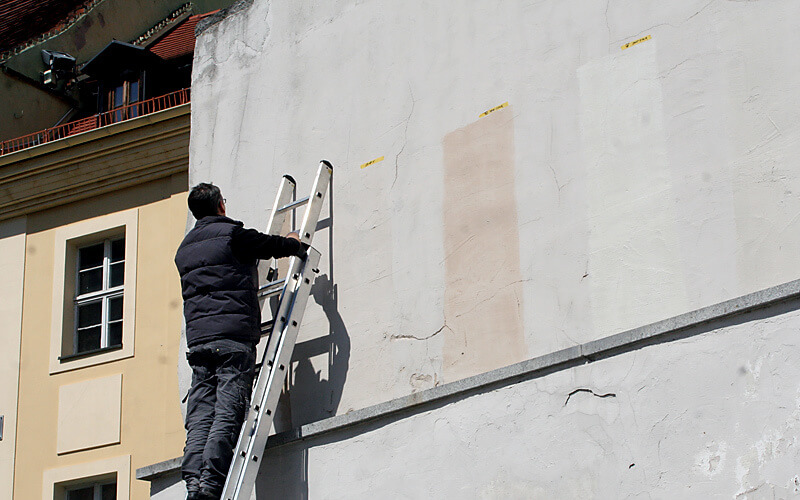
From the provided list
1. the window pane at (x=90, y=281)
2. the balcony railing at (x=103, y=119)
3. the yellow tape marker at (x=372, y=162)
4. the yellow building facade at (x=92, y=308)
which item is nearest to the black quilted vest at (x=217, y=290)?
the yellow tape marker at (x=372, y=162)

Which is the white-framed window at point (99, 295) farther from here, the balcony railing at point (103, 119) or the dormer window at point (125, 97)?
the dormer window at point (125, 97)

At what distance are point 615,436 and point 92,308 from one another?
734 cm

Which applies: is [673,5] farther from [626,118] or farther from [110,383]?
[110,383]

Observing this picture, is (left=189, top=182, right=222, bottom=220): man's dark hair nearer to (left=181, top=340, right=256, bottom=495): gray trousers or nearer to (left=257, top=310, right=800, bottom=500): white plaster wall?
(left=181, top=340, right=256, bottom=495): gray trousers

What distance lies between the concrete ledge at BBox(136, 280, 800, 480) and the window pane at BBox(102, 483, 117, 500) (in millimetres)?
4321

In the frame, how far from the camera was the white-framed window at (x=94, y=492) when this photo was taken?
422 inches

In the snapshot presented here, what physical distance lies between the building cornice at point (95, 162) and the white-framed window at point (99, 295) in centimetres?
55

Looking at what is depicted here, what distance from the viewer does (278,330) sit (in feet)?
20.9

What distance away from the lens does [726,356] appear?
4.93 m

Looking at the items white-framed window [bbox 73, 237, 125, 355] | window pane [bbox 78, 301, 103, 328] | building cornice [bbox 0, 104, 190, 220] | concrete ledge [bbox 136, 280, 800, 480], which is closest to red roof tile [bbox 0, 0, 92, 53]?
building cornice [bbox 0, 104, 190, 220]

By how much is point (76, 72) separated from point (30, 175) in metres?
2.69

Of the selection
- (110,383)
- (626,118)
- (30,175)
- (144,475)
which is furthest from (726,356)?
(30,175)

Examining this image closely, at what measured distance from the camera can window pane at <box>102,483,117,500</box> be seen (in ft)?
35.0

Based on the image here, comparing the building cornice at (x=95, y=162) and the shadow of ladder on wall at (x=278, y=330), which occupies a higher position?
the building cornice at (x=95, y=162)
